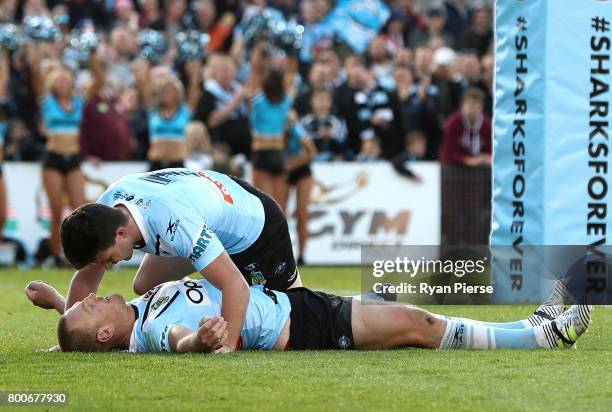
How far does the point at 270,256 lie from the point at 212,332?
1.00 metres

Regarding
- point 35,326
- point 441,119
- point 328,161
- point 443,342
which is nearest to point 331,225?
point 328,161

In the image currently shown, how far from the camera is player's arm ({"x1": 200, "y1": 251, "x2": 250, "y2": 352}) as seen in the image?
608cm

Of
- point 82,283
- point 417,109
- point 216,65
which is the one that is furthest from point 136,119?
point 82,283

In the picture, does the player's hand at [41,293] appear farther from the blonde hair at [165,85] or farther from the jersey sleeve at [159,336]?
the blonde hair at [165,85]

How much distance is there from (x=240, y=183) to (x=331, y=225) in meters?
8.15

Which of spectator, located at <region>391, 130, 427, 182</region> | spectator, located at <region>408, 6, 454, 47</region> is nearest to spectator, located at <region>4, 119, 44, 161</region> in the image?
spectator, located at <region>391, 130, 427, 182</region>

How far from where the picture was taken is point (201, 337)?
6.11 meters

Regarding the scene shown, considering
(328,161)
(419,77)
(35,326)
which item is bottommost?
(35,326)

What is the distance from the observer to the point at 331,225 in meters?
15.2

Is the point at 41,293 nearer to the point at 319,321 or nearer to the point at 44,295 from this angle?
the point at 44,295

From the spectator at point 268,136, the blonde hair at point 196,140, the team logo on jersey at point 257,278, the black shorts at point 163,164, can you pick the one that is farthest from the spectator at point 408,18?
the team logo on jersey at point 257,278

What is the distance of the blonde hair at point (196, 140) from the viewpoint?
14953 mm

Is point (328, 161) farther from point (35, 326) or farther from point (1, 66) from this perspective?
point (35, 326)

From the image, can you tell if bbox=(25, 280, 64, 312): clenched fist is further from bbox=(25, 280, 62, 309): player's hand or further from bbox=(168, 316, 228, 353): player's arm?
bbox=(168, 316, 228, 353): player's arm
